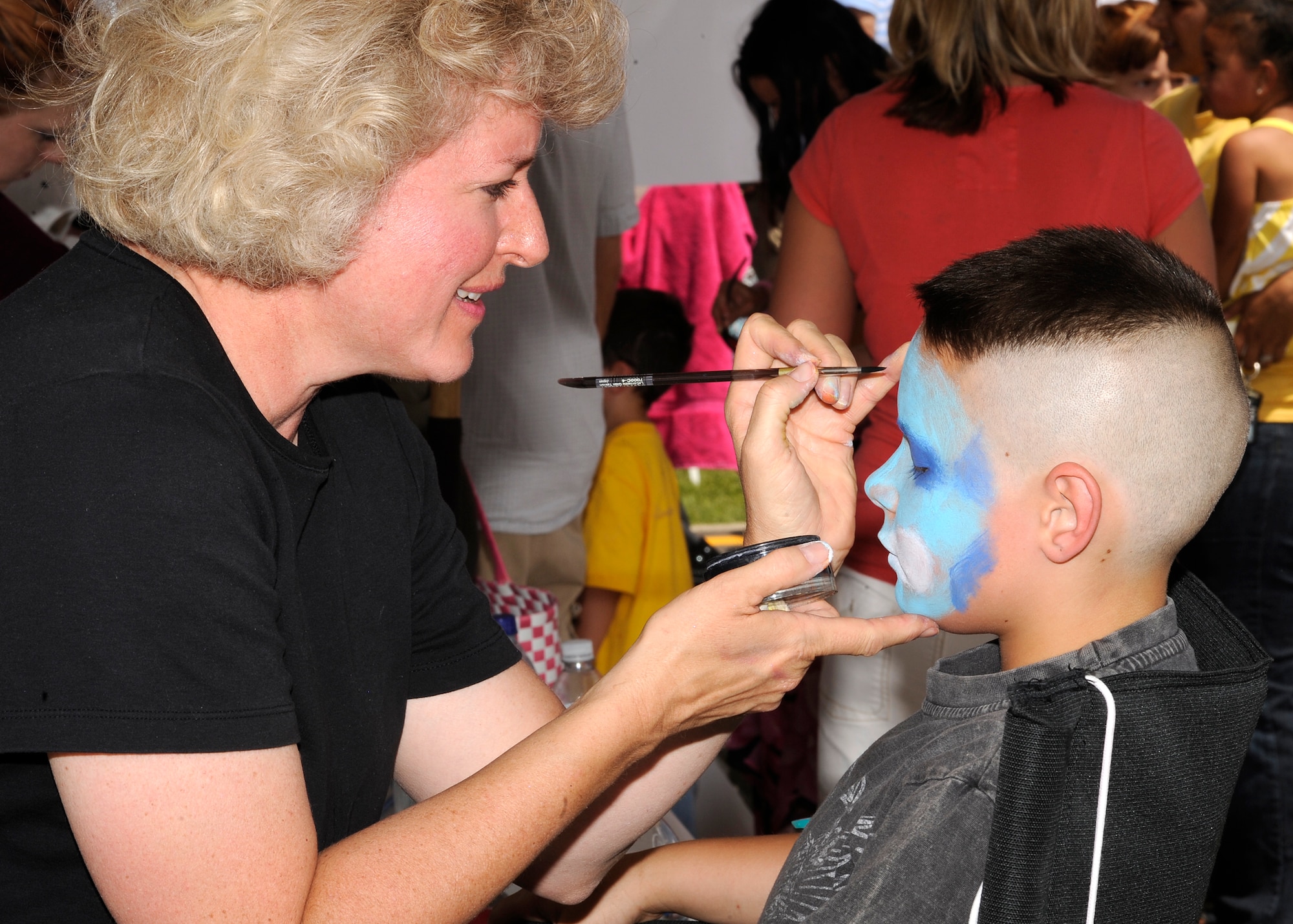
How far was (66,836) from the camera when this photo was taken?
97 cm

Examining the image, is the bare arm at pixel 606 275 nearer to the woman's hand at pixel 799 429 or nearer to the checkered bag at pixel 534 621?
the checkered bag at pixel 534 621

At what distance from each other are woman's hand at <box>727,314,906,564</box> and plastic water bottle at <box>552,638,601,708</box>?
747 mm

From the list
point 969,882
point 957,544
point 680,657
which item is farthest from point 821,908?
point 957,544

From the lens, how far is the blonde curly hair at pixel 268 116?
99cm

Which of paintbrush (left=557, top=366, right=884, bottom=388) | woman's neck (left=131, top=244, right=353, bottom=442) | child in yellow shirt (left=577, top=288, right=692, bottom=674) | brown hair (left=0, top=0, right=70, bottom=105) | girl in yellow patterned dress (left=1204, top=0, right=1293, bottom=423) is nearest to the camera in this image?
woman's neck (left=131, top=244, right=353, bottom=442)

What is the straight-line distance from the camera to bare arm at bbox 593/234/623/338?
2.80 meters

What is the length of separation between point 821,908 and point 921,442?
472mm

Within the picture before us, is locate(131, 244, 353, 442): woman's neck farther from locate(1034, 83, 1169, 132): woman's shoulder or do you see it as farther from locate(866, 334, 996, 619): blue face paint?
locate(1034, 83, 1169, 132): woman's shoulder

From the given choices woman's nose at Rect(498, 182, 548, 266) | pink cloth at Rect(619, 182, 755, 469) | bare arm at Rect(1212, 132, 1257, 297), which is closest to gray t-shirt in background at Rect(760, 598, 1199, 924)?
woman's nose at Rect(498, 182, 548, 266)

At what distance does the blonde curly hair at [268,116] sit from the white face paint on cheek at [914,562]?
613mm

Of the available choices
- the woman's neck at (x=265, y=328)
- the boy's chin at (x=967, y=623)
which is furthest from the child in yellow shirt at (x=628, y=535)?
the woman's neck at (x=265, y=328)

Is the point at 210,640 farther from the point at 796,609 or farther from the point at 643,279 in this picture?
the point at 643,279

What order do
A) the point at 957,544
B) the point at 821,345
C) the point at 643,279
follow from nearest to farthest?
the point at 957,544 < the point at 821,345 < the point at 643,279

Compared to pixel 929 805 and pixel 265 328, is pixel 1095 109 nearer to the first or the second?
pixel 929 805
